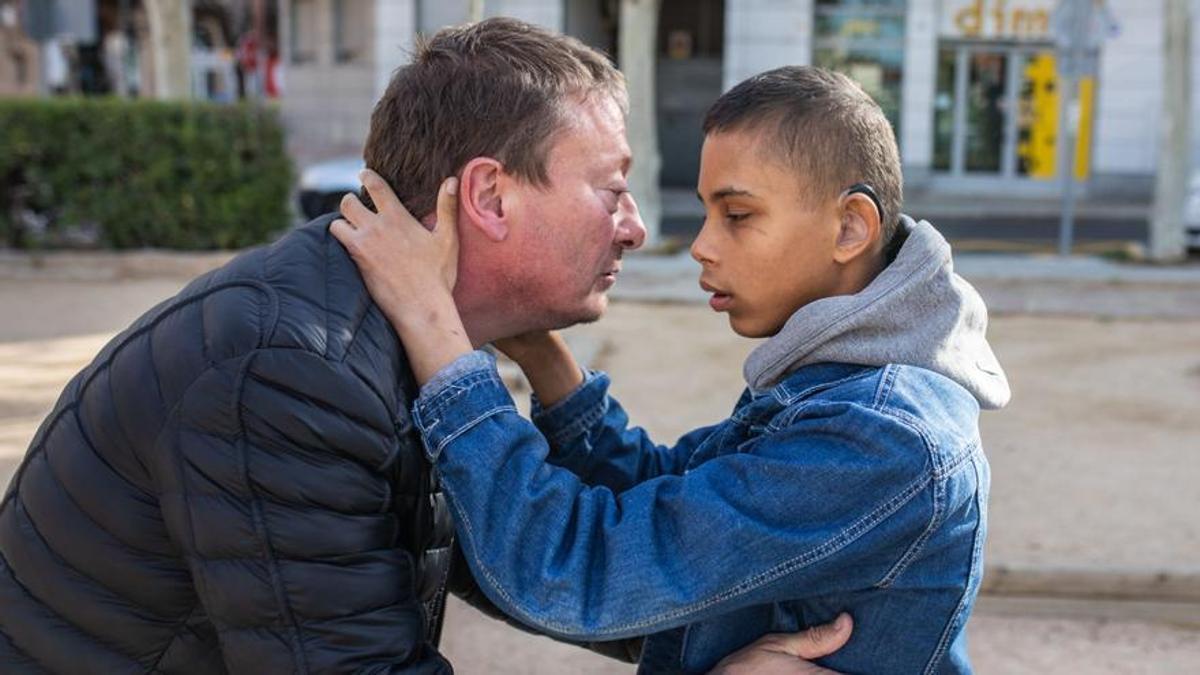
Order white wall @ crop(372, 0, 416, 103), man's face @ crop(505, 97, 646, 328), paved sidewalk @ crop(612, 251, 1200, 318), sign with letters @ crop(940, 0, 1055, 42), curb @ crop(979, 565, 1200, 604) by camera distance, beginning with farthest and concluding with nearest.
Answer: white wall @ crop(372, 0, 416, 103) < sign with letters @ crop(940, 0, 1055, 42) < paved sidewalk @ crop(612, 251, 1200, 318) < curb @ crop(979, 565, 1200, 604) < man's face @ crop(505, 97, 646, 328)

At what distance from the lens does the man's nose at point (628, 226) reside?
2.18 m

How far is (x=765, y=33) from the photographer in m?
23.5

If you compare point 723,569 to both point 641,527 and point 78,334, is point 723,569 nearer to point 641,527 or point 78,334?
point 641,527

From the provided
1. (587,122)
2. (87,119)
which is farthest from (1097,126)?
(587,122)

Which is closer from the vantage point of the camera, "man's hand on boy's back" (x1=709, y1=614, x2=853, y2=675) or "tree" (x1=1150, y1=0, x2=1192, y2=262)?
"man's hand on boy's back" (x1=709, y1=614, x2=853, y2=675)

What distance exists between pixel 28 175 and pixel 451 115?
1175 centimetres

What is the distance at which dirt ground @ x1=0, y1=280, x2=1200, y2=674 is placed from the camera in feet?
15.1

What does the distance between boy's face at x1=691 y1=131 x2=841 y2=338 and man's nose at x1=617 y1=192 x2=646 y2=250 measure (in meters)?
0.15

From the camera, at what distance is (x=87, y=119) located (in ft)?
40.8

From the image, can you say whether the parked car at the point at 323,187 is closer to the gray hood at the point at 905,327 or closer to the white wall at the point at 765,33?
the white wall at the point at 765,33

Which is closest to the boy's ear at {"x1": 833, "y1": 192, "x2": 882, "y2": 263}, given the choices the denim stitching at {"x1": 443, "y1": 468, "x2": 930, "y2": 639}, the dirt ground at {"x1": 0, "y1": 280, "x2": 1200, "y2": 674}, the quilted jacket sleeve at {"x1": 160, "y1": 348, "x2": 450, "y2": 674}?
the denim stitching at {"x1": 443, "y1": 468, "x2": 930, "y2": 639}

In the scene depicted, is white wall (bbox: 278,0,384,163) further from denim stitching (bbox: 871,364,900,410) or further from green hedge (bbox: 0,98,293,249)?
denim stitching (bbox: 871,364,900,410)

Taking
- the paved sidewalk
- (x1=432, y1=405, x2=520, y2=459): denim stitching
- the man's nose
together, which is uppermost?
the man's nose

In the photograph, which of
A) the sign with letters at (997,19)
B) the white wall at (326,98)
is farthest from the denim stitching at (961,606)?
the white wall at (326,98)
